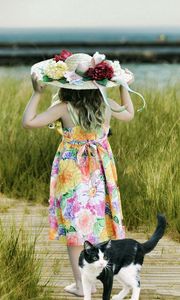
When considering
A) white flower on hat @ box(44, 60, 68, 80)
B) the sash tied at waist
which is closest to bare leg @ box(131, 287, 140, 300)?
the sash tied at waist

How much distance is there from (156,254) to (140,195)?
839 mm

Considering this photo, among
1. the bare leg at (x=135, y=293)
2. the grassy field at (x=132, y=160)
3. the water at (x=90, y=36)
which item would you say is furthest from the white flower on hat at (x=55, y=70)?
the water at (x=90, y=36)

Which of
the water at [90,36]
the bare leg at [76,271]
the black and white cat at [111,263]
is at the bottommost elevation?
the water at [90,36]

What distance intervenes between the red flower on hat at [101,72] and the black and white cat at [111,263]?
2.63ft

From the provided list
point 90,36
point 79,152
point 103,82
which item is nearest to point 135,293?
point 79,152

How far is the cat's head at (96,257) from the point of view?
3994 mm

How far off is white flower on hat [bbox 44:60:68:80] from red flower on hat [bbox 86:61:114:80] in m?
0.13

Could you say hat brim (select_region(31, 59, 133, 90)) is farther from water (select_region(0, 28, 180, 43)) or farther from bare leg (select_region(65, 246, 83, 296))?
water (select_region(0, 28, 180, 43))

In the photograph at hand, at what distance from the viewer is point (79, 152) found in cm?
453

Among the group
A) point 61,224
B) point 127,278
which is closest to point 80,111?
point 61,224

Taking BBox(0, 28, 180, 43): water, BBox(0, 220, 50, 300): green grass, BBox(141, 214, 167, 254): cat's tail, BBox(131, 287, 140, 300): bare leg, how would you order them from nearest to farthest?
1. BBox(0, 220, 50, 300): green grass
2. BBox(131, 287, 140, 300): bare leg
3. BBox(141, 214, 167, 254): cat's tail
4. BBox(0, 28, 180, 43): water

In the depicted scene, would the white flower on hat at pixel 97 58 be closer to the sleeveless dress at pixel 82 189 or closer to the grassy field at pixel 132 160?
the sleeveless dress at pixel 82 189

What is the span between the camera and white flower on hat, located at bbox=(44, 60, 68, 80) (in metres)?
4.47

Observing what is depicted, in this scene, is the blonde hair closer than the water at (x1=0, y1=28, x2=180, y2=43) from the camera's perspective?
Yes
